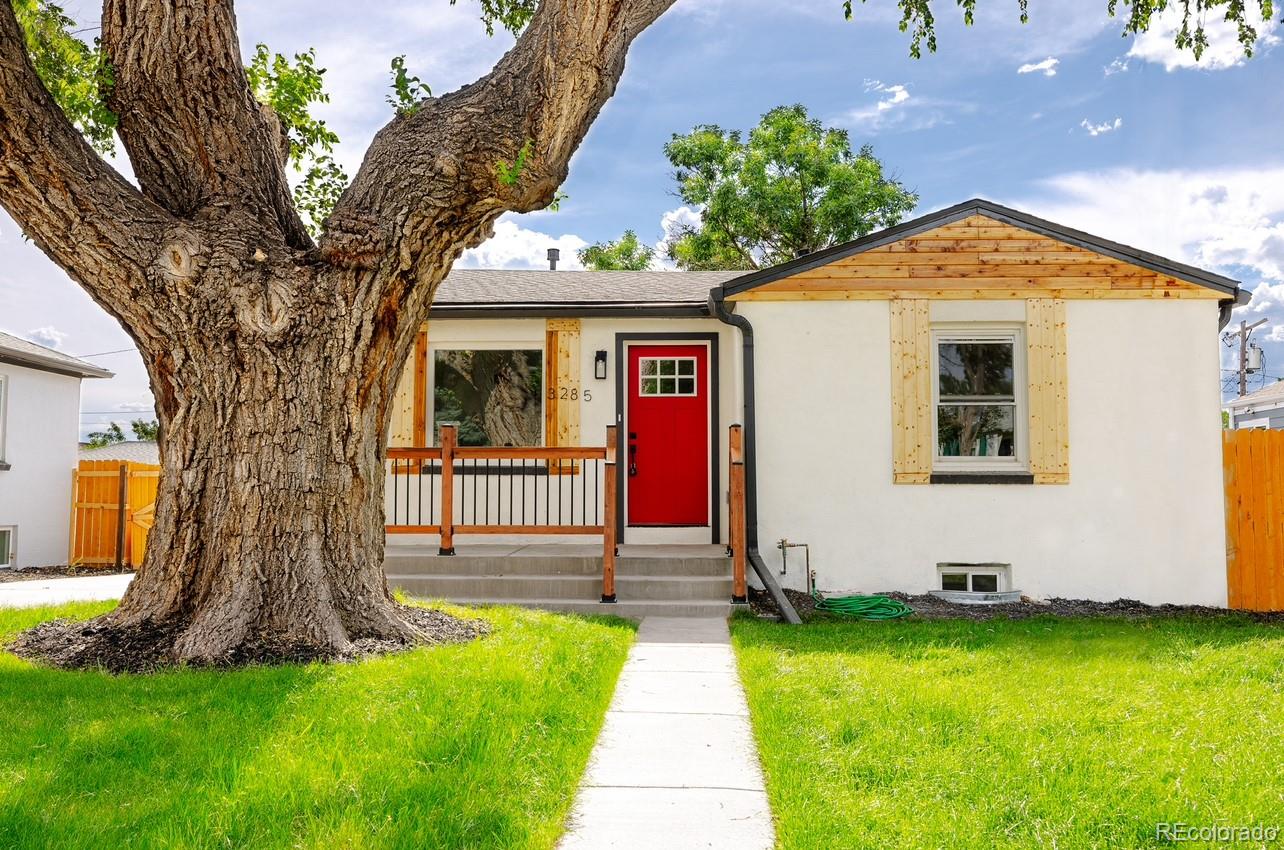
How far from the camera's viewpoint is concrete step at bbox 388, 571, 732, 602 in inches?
288

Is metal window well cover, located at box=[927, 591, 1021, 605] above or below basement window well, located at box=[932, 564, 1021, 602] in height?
below

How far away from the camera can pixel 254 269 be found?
4.86 metres

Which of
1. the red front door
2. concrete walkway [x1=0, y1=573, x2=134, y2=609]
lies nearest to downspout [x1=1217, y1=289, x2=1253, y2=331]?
the red front door

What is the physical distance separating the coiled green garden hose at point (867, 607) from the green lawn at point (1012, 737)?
1.17m

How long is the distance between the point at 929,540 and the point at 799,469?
1.39 m

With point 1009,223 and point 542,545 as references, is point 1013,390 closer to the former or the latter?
point 1009,223

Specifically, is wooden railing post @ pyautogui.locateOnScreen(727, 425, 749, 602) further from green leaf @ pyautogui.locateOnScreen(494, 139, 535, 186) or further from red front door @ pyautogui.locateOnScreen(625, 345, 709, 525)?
green leaf @ pyautogui.locateOnScreen(494, 139, 535, 186)

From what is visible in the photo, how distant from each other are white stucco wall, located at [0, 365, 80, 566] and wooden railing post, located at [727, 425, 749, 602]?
9.73 m

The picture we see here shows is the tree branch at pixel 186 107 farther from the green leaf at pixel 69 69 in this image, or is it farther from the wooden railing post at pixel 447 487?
the wooden railing post at pixel 447 487

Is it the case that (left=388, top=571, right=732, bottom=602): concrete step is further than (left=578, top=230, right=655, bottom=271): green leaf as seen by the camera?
No

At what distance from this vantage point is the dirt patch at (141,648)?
4.49 m

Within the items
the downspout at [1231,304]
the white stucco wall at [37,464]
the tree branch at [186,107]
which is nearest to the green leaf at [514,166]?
the tree branch at [186,107]

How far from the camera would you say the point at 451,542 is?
783 centimetres

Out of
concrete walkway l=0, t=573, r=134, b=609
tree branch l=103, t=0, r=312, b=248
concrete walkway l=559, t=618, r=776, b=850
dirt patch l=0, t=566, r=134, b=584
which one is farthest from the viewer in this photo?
dirt patch l=0, t=566, r=134, b=584
